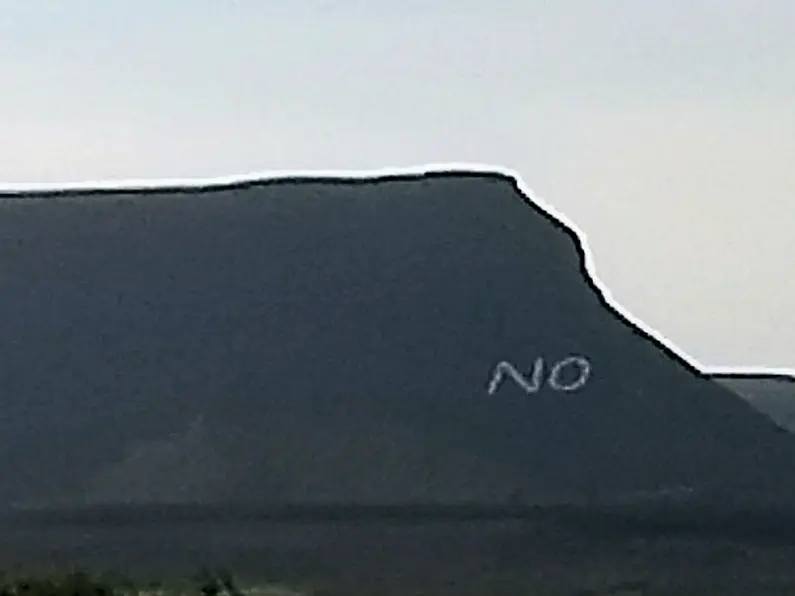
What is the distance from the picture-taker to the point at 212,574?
5.92m

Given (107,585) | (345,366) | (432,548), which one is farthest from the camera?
(345,366)

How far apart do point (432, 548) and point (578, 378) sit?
918 millimetres

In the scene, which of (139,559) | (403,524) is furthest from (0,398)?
(403,524)

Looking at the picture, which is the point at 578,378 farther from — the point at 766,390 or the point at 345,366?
the point at 345,366

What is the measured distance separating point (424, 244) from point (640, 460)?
4.13ft

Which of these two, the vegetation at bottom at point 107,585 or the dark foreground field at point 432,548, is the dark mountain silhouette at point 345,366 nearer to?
the dark foreground field at point 432,548

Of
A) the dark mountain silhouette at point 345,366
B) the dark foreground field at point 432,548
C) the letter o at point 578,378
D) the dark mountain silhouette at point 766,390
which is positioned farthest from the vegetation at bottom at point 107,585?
the dark mountain silhouette at point 766,390

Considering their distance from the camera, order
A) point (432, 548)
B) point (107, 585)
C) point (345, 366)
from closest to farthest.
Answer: point (107, 585) → point (432, 548) → point (345, 366)

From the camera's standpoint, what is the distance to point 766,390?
19.9ft

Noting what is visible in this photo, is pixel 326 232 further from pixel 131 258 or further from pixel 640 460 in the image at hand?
pixel 640 460

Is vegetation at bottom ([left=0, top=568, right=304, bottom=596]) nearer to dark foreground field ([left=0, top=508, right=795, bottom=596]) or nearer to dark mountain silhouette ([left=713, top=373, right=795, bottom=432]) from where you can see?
dark foreground field ([left=0, top=508, right=795, bottom=596])

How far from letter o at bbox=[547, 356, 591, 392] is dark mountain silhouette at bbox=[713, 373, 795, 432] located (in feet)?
1.71

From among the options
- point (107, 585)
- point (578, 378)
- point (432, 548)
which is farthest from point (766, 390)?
point (107, 585)

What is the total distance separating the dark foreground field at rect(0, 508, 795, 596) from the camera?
5.94 m
